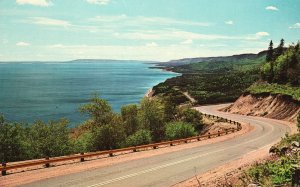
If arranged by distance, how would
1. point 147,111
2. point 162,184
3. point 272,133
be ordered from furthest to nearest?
1. point 147,111
2. point 272,133
3. point 162,184

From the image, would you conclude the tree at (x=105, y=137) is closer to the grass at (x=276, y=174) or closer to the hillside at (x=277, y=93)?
the grass at (x=276, y=174)

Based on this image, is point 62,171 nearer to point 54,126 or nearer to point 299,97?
point 54,126

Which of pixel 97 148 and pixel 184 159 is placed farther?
pixel 97 148

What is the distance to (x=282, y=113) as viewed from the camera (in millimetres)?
65500

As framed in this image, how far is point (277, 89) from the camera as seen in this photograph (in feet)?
239

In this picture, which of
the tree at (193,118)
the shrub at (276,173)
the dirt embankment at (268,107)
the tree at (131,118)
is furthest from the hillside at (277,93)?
the shrub at (276,173)

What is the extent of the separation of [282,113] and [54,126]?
43.9 meters

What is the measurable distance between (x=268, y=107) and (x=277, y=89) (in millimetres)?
4940

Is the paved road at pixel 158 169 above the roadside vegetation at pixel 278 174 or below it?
below

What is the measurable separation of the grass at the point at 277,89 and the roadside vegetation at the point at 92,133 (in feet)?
80.9

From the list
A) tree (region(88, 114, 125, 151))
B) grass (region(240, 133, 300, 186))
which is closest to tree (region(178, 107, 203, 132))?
tree (region(88, 114, 125, 151))

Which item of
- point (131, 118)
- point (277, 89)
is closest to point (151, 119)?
point (131, 118)

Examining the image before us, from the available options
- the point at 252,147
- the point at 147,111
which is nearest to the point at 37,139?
the point at 147,111

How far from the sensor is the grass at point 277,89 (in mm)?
64838
